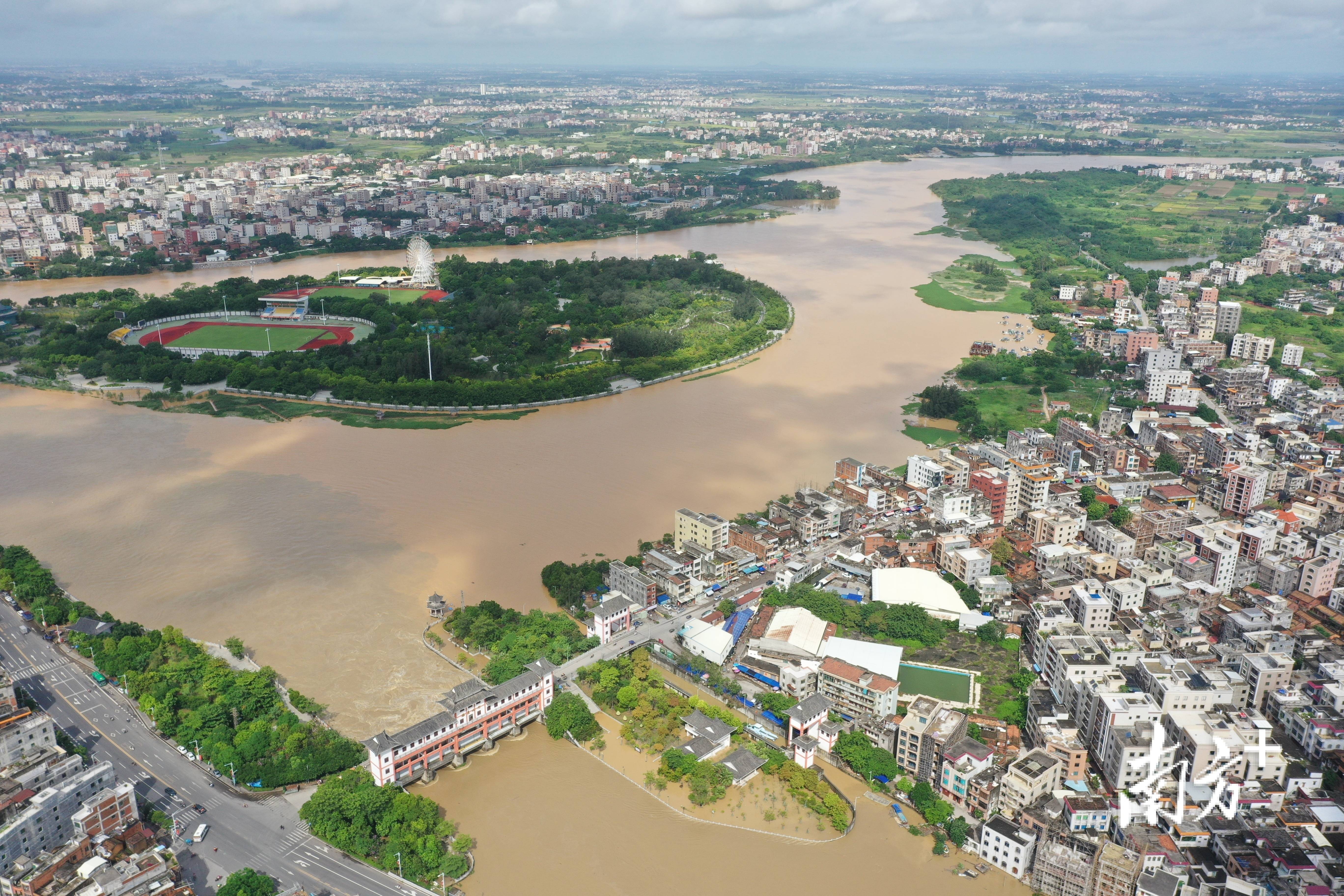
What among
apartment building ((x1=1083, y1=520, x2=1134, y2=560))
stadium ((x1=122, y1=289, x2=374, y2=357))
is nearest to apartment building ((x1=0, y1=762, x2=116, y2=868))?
apartment building ((x1=1083, y1=520, x2=1134, y2=560))

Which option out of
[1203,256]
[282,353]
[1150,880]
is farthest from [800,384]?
[1203,256]

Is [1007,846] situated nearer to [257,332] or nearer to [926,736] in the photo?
[926,736]

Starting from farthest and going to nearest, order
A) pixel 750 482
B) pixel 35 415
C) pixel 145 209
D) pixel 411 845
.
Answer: pixel 145 209 → pixel 35 415 → pixel 750 482 → pixel 411 845

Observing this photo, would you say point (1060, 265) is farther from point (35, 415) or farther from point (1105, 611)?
point (35, 415)

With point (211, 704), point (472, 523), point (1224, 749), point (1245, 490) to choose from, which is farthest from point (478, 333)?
point (1224, 749)

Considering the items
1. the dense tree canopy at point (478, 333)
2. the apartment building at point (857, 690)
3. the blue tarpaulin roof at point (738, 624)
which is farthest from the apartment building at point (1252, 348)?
the apartment building at point (857, 690)
